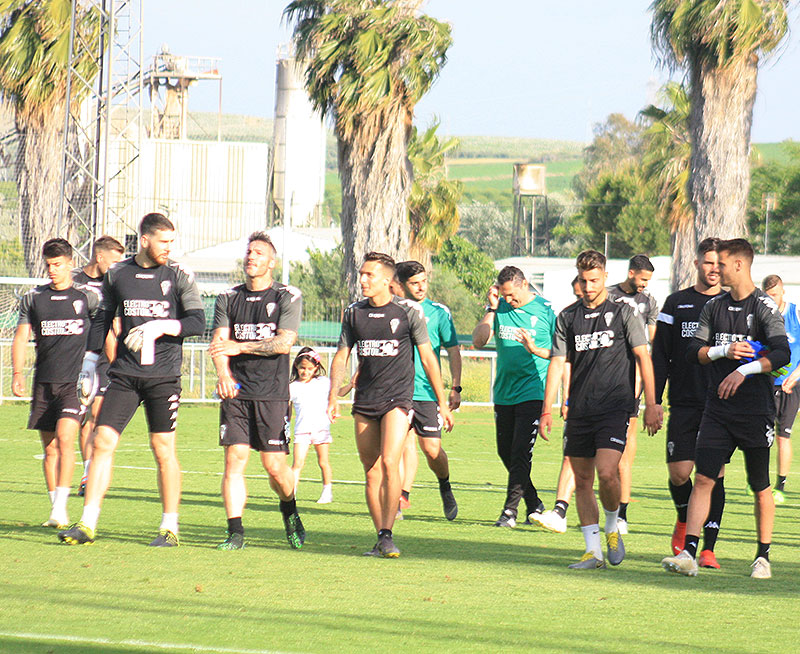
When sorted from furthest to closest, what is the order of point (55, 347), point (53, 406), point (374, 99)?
point (374, 99) → point (55, 347) → point (53, 406)

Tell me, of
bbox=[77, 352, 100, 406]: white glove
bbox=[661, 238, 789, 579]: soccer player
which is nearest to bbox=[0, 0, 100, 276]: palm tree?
bbox=[77, 352, 100, 406]: white glove

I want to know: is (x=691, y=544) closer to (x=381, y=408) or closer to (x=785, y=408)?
(x=381, y=408)

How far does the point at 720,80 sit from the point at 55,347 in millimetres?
16771

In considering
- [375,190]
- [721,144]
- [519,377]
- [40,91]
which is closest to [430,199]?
[375,190]

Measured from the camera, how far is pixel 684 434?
8.82 meters

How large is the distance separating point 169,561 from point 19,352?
9.99 feet

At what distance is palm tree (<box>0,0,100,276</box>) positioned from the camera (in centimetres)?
2795

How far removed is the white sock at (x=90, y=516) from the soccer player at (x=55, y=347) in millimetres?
1350

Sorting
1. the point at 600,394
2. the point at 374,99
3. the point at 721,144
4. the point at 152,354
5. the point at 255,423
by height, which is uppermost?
the point at 374,99

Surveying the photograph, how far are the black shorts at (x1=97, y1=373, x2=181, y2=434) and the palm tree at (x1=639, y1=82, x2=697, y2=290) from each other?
2491 cm

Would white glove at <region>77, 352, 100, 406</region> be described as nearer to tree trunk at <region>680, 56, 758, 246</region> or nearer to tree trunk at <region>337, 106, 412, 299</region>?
tree trunk at <region>337, 106, 412, 299</region>

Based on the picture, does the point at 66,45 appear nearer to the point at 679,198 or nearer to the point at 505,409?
the point at 679,198

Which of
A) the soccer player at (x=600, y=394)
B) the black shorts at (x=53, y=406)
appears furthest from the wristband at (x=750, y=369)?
the black shorts at (x=53, y=406)

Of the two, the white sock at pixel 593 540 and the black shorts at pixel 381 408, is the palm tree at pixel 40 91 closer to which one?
the black shorts at pixel 381 408
